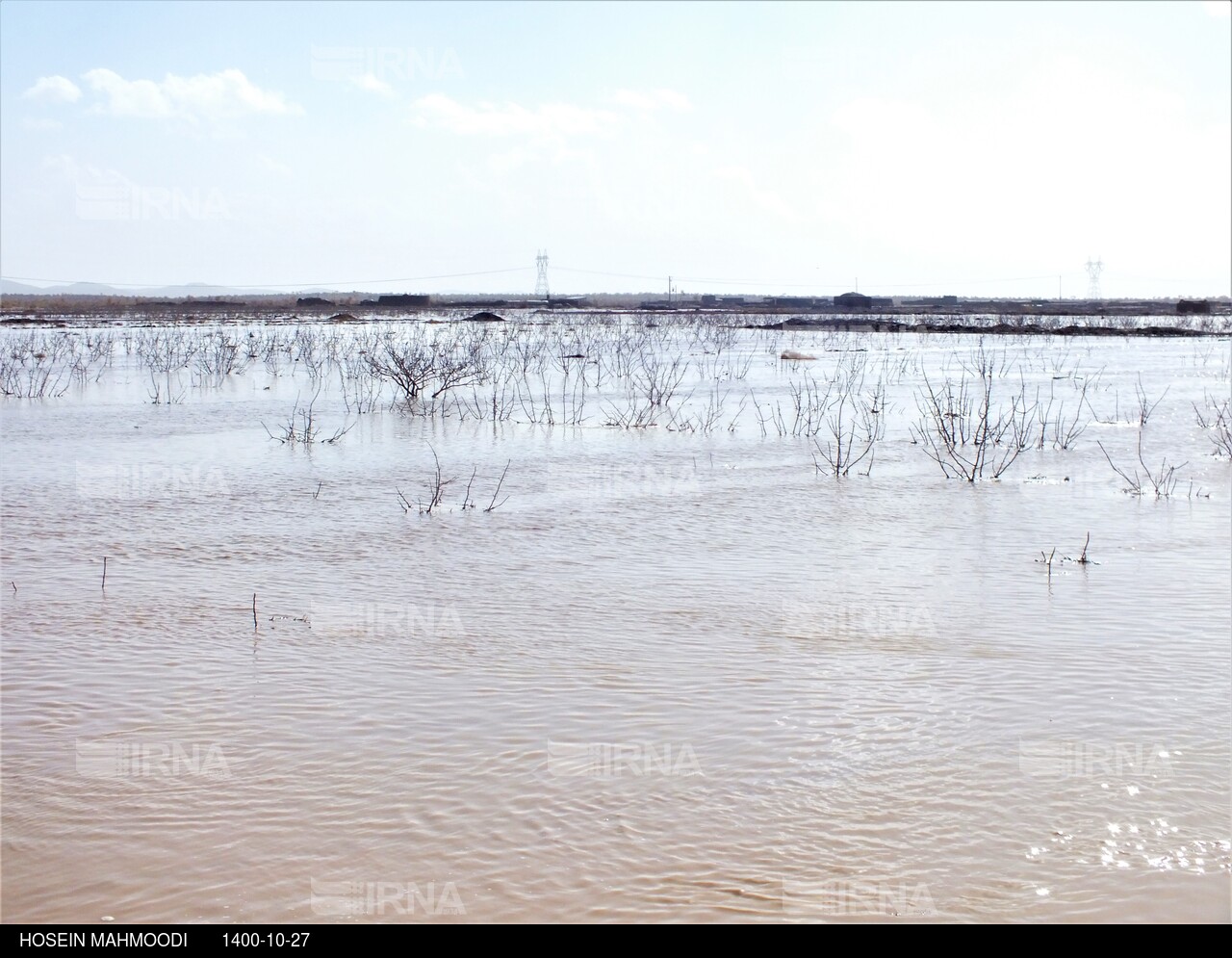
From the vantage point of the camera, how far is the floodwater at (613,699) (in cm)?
363

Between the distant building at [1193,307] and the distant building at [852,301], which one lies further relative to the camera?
the distant building at [852,301]

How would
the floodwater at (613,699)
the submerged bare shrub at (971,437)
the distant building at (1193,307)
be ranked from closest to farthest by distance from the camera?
1. the floodwater at (613,699)
2. the submerged bare shrub at (971,437)
3. the distant building at (1193,307)

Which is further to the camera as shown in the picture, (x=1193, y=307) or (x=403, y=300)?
(x=403, y=300)

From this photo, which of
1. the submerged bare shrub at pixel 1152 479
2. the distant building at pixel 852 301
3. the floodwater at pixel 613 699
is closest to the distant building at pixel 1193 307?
the distant building at pixel 852 301

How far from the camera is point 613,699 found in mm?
5074

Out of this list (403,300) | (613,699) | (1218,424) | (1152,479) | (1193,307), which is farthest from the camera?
(403,300)

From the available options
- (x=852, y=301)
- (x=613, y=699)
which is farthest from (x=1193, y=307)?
(x=613, y=699)

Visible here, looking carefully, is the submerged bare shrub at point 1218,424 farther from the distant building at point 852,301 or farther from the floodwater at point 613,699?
the distant building at point 852,301

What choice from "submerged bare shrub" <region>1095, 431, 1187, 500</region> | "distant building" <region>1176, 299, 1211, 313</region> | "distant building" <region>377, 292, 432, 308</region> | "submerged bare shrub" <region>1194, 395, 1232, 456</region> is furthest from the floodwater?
"distant building" <region>377, 292, 432, 308</region>

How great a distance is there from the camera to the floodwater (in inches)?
143

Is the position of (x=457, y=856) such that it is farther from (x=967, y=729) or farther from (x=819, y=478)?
(x=819, y=478)

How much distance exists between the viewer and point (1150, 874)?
3643 millimetres

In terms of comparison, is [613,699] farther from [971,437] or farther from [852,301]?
[852,301]

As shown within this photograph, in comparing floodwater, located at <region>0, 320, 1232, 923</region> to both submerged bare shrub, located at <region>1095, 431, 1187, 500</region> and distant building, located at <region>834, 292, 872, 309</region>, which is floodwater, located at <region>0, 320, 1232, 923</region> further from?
distant building, located at <region>834, 292, 872, 309</region>
